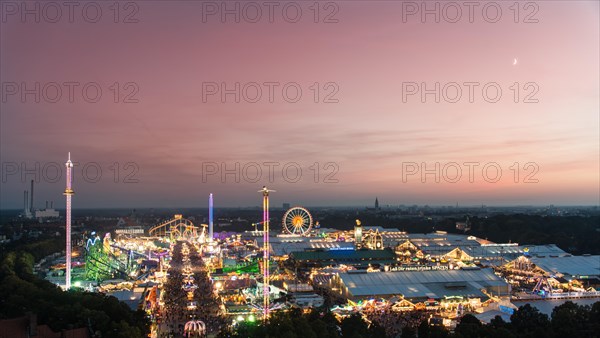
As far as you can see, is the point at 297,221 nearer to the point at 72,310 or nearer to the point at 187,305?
the point at 187,305

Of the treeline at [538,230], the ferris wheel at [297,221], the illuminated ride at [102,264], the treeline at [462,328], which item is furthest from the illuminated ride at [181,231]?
the treeline at [462,328]

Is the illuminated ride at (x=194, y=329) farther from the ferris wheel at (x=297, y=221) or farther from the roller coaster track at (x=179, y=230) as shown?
the roller coaster track at (x=179, y=230)

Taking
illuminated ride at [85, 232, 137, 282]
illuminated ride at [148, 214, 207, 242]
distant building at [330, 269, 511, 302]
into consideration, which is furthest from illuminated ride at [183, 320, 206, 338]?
illuminated ride at [148, 214, 207, 242]

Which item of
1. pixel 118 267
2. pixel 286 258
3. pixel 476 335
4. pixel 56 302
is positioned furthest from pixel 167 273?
pixel 476 335

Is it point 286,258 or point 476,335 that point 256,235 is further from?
point 476,335

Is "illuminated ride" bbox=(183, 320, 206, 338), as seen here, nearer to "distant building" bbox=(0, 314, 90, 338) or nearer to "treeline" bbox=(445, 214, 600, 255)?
"distant building" bbox=(0, 314, 90, 338)
